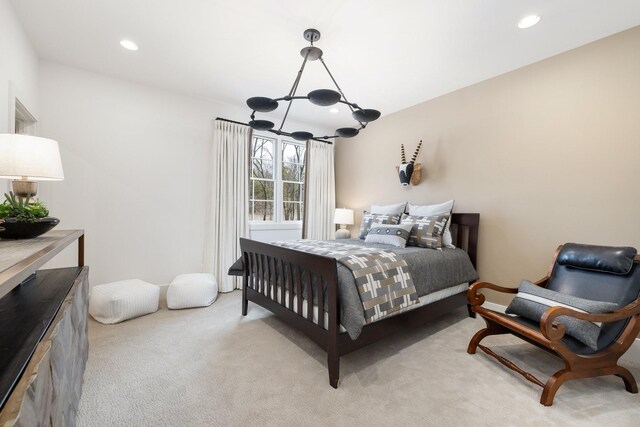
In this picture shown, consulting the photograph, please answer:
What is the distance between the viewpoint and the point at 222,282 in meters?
3.69

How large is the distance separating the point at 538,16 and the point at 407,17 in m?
1.01

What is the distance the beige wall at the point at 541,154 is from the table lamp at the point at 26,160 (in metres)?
3.25

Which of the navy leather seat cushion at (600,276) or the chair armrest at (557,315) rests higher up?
Result: the navy leather seat cushion at (600,276)

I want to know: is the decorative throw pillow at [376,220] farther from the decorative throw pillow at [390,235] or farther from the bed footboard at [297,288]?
the bed footboard at [297,288]

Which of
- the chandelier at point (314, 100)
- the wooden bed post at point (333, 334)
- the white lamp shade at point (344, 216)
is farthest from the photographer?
the white lamp shade at point (344, 216)

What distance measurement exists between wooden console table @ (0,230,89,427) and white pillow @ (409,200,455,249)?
3.14 metres

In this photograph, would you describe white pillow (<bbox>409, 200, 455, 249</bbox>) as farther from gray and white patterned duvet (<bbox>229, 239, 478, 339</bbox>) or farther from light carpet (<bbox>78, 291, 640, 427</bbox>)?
light carpet (<bbox>78, 291, 640, 427</bbox>)

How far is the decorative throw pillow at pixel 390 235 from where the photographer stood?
295 cm

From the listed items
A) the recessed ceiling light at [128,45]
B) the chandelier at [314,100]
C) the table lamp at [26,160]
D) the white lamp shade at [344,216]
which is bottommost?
the white lamp shade at [344,216]

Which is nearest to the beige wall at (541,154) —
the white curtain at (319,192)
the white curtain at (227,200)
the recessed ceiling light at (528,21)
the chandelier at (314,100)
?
the recessed ceiling light at (528,21)

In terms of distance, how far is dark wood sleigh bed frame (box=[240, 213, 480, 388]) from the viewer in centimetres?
176

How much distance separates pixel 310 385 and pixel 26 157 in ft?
6.84

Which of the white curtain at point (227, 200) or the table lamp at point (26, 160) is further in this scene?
the white curtain at point (227, 200)

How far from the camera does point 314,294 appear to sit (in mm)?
2029
